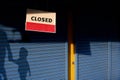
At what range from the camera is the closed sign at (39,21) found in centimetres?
522

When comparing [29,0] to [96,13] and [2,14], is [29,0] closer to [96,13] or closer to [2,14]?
[2,14]

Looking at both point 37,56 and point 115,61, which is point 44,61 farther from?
point 115,61

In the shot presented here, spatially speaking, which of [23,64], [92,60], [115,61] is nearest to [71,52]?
[92,60]

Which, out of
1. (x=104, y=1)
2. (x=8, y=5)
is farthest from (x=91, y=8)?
(x=8, y=5)

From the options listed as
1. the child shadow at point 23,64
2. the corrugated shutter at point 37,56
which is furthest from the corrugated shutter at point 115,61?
the child shadow at point 23,64

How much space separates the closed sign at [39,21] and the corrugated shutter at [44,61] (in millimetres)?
1305

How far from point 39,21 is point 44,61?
6.87ft

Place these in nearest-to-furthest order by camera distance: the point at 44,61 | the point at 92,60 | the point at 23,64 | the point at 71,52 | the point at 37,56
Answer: the point at 23,64 → the point at 37,56 → the point at 44,61 → the point at 71,52 → the point at 92,60

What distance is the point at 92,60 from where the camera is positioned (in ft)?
29.5

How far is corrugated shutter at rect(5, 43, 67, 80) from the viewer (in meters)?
6.45

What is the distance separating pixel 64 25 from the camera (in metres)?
7.76

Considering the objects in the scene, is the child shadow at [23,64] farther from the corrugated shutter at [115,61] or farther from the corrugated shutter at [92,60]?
the corrugated shutter at [115,61]

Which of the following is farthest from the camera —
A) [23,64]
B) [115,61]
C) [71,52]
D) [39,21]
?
[115,61]

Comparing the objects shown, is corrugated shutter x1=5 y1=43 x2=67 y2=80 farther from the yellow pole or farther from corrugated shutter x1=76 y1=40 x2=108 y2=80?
corrugated shutter x1=76 y1=40 x2=108 y2=80
